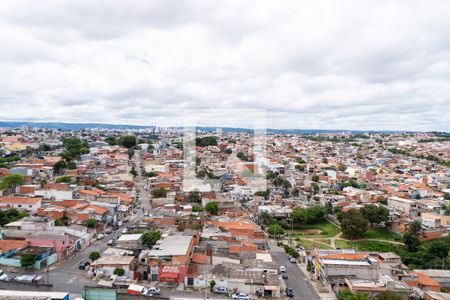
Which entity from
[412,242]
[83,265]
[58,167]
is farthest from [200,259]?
[58,167]

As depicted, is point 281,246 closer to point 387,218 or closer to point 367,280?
point 367,280

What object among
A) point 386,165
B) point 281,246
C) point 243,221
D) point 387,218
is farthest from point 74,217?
point 386,165

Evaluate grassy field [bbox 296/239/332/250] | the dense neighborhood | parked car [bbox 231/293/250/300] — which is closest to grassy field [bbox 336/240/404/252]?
the dense neighborhood

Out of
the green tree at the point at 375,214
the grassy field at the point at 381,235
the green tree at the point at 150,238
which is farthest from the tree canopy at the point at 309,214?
the green tree at the point at 150,238

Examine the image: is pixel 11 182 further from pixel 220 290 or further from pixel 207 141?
pixel 207 141

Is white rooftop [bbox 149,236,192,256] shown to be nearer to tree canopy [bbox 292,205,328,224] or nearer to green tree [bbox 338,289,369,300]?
green tree [bbox 338,289,369,300]

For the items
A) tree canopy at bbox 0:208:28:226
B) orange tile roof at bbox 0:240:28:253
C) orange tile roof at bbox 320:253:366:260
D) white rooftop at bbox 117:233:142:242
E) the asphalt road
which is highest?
tree canopy at bbox 0:208:28:226
